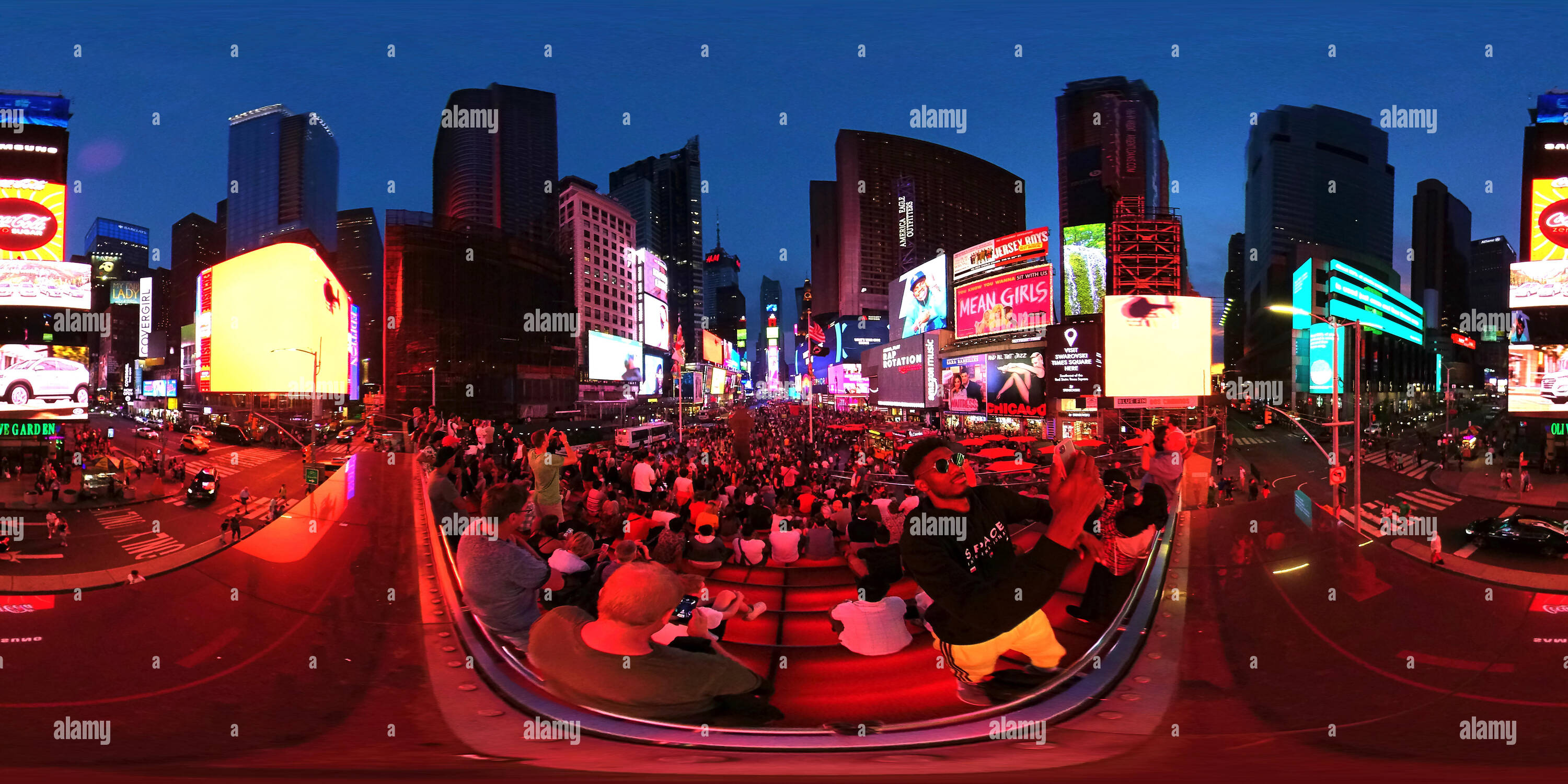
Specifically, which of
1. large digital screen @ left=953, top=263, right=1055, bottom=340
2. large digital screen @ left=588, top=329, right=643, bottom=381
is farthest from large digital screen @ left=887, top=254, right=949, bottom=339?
large digital screen @ left=588, top=329, right=643, bottom=381

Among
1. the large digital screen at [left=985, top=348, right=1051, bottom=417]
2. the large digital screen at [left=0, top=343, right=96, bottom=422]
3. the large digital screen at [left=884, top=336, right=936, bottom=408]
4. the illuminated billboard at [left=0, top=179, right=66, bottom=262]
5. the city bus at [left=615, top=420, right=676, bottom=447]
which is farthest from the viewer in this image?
the large digital screen at [left=884, top=336, right=936, bottom=408]

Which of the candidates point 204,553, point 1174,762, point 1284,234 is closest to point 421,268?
point 204,553

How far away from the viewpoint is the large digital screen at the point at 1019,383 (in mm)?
39312

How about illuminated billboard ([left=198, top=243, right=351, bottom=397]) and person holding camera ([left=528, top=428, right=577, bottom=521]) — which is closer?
person holding camera ([left=528, top=428, right=577, bottom=521])

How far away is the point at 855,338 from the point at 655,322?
41.9m

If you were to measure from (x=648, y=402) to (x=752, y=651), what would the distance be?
2999 inches

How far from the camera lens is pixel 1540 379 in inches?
1005

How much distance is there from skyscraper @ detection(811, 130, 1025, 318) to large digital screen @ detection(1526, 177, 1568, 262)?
410ft

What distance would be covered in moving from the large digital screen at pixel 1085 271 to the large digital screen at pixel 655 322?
46.4 meters

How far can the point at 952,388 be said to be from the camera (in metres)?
47.9

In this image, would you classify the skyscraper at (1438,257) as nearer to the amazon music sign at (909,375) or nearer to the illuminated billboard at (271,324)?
the amazon music sign at (909,375)

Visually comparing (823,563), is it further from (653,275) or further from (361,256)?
(361,256)

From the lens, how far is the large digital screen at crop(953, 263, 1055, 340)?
41.3 metres

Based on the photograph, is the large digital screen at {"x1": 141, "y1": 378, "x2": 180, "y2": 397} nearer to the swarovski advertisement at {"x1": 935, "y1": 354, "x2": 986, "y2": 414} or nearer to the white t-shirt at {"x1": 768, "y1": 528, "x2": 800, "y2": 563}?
the white t-shirt at {"x1": 768, "y1": 528, "x2": 800, "y2": 563}
